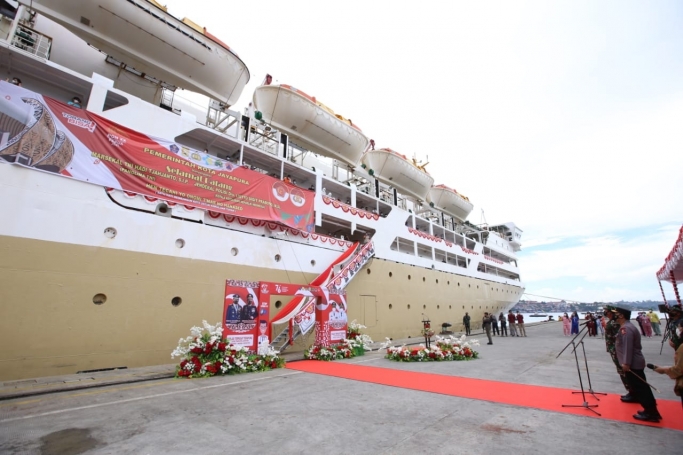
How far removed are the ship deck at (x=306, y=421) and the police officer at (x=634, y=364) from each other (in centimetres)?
21

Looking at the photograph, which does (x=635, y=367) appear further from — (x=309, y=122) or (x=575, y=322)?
(x=575, y=322)

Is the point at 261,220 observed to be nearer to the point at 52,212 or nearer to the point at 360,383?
the point at 52,212

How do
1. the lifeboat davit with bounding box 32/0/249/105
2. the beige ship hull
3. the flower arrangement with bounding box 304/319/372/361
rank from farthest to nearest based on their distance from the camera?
the flower arrangement with bounding box 304/319/372/361
the lifeboat davit with bounding box 32/0/249/105
the beige ship hull

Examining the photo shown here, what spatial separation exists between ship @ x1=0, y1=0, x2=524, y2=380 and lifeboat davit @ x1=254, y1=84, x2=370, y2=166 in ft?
0.27

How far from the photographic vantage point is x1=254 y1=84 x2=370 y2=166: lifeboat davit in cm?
1527

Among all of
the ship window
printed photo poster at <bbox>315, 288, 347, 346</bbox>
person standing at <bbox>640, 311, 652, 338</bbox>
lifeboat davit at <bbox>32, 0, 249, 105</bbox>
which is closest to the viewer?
the ship window

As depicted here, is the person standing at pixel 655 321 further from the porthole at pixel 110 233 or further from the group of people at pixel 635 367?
the porthole at pixel 110 233

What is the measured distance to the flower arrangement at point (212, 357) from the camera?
7.63 meters

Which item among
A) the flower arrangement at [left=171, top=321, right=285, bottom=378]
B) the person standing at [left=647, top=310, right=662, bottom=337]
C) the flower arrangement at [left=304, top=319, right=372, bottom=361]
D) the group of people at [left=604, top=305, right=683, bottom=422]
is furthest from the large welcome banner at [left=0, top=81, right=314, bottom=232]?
the person standing at [left=647, top=310, right=662, bottom=337]

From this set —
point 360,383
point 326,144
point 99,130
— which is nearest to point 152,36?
point 99,130

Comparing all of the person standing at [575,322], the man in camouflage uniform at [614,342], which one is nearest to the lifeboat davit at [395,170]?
the person standing at [575,322]

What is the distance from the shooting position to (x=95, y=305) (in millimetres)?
7797

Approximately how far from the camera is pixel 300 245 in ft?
42.8

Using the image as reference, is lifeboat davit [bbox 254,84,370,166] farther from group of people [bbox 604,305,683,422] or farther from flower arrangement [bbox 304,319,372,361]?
group of people [bbox 604,305,683,422]
